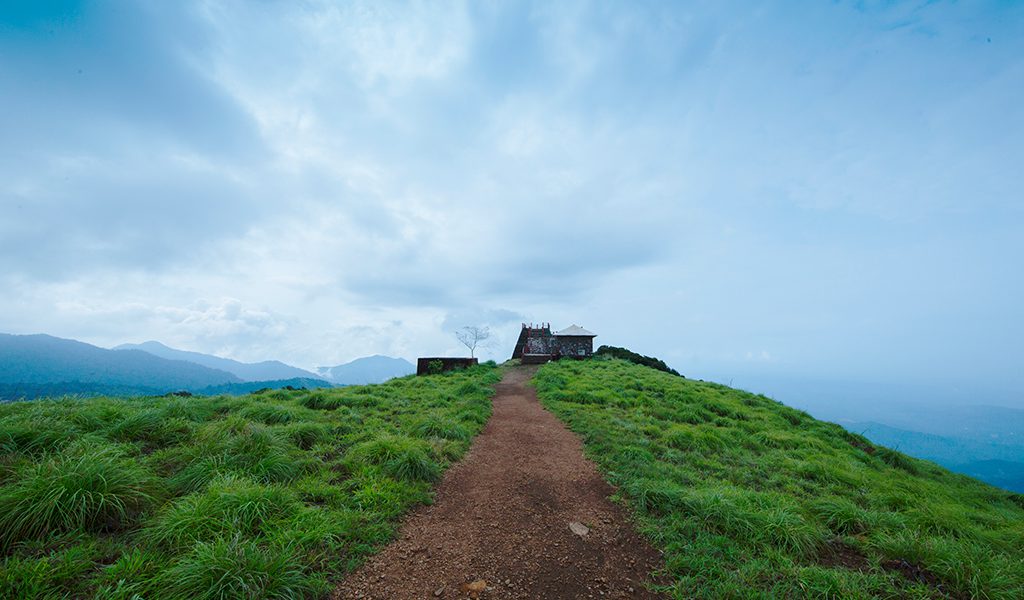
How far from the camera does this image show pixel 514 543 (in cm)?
452

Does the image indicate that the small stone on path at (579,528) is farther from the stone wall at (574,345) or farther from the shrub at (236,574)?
the stone wall at (574,345)

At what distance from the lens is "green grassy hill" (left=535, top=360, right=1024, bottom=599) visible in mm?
3949

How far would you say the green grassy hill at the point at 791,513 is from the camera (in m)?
3.95

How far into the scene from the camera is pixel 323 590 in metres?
3.40

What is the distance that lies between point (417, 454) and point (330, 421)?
11.3 feet

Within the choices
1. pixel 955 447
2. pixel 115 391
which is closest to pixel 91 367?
pixel 115 391

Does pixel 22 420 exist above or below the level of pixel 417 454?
above

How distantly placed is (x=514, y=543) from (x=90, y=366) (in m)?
196

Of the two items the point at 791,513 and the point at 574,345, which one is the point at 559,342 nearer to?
the point at 574,345

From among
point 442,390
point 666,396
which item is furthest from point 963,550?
point 442,390

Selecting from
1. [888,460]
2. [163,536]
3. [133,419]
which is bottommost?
[888,460]

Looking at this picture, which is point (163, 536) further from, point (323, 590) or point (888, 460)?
point (888, 460)

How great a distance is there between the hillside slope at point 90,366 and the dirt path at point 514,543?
417ft

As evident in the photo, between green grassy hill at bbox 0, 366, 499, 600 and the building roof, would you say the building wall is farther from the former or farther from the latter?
green grassy hill at bbox 0, 366, 499, 600
